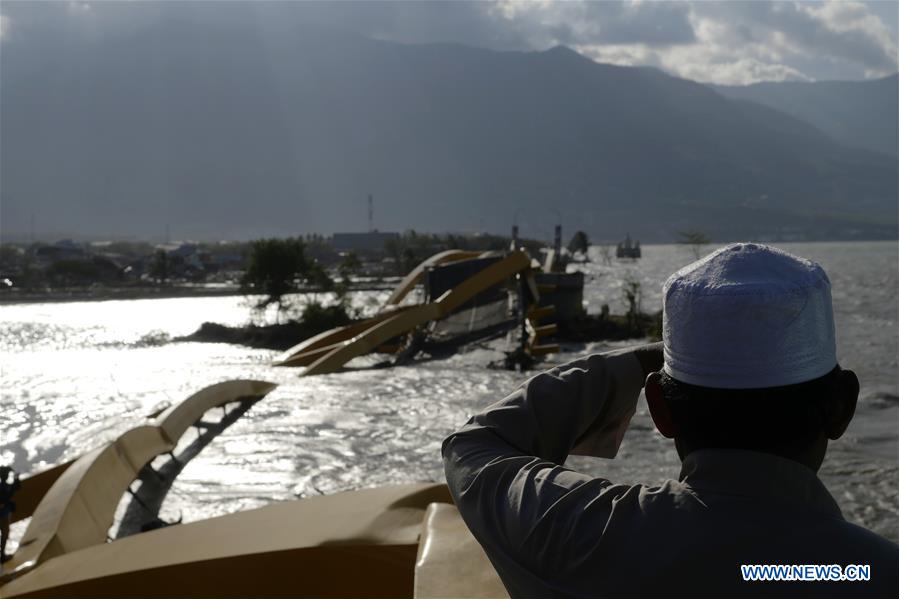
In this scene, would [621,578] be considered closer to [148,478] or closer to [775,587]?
[775,587]

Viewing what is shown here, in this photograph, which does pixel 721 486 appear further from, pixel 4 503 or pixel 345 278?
pixel 345 278

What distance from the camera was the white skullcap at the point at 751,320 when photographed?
972 millimetres

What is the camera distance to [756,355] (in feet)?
3.23

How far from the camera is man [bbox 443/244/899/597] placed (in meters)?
0.90

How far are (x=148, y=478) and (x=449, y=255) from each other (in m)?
23.9

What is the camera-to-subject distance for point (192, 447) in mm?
7906

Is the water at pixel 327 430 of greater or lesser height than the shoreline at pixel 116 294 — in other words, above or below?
above

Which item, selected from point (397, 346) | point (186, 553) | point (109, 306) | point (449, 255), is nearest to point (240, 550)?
point (186, 553)

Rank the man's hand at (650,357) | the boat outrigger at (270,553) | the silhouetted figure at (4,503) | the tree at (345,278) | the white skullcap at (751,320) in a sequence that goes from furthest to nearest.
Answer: the tree at (345,278)
the silhouetted figure at (4,503)
the boat outrigger at (270,553)
the man's hand at (650,357)
the white skullcap at (751,320)

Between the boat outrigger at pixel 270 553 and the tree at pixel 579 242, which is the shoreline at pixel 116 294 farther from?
the boat outrigger at pixel 270 553

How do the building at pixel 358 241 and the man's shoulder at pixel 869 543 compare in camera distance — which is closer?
the man's shoulder at pixel 869 543

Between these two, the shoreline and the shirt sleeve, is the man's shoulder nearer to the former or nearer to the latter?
the shirt sleeve

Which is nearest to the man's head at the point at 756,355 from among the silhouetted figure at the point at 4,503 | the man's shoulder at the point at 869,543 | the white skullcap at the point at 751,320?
the white skullcap at the point at 751,320

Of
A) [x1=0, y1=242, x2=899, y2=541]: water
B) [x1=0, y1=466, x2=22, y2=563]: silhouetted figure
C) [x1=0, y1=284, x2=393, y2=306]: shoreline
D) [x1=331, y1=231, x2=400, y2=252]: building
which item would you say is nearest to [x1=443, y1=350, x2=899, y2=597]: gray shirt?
[x1=0, y1=466, x2=22, y2=563]: silhouetted figure
